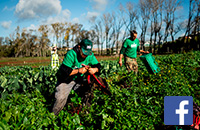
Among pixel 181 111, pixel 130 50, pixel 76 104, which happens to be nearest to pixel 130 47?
pixel 130 50

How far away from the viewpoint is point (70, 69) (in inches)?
112

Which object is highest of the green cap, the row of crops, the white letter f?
the green cap

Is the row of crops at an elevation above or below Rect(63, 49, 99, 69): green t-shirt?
below

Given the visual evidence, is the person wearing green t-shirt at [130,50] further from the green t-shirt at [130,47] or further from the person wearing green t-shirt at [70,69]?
the person wearing green t-shirt at [70,69]

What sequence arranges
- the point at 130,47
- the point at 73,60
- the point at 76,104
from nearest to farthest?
the point at 73,60, the point at 76,104, the point at 130,47

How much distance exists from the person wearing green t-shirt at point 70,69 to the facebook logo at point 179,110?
64.5 inches

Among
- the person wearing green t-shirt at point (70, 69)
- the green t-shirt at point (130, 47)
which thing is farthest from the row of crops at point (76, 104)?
the green t-shirt at point (130, 47)

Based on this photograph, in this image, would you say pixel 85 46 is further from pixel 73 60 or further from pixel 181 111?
pixel 181 111

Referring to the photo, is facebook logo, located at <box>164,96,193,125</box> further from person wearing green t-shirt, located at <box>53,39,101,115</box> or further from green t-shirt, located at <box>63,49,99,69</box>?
green t-shirt, located at <box>63,49,99,69</box>

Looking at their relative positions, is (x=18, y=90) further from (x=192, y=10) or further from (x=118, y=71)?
(x=192, y=10)

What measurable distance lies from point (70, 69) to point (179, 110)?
1945 millimetres

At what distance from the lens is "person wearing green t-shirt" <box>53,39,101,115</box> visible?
2898mm

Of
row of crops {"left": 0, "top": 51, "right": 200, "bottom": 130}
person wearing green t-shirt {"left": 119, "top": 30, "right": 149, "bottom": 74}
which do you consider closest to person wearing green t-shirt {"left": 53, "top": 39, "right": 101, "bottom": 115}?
row of crops {"left": 0, "top": 51, "right": 200, "bottom": 130}

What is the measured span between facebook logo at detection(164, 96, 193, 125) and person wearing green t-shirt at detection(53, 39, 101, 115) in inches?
64.5
